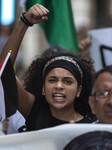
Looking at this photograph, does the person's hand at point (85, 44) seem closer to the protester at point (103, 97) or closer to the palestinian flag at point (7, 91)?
the palestinian flag at point (7, 91)

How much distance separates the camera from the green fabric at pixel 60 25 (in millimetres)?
5430

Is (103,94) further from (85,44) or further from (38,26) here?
(38,26)

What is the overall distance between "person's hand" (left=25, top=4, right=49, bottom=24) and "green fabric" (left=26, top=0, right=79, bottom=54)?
3.38ft

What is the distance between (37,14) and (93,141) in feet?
4.51

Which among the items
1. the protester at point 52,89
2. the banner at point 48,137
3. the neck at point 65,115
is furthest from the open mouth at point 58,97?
the banner at point 48,137

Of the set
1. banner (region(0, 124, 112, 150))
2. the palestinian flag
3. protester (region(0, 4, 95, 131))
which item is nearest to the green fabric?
protester (region(0, 4, 95, 131))

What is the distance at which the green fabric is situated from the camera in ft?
17.8

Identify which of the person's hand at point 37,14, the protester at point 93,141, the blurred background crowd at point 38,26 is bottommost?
the protester at point 93,141

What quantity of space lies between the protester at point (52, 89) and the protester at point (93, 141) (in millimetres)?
1046

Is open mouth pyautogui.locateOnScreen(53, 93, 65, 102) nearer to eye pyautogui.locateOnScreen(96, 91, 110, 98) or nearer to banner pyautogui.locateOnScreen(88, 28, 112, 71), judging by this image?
eye pyautogui.locateOnScreen(96, 91, 110, 98)

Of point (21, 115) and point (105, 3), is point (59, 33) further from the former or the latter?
point (105, 3)

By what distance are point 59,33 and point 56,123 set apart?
183cm

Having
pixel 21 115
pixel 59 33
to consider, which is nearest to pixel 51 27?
pixel 59 33

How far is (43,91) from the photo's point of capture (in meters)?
4.35
